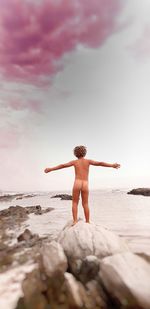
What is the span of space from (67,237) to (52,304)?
2016mm

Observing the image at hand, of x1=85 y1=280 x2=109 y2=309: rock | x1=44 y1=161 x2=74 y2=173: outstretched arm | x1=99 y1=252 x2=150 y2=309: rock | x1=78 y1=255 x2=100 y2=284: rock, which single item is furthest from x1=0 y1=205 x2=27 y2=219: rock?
x1=99 y1=252 x2=150 y2=309: rock

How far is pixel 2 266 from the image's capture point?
8.05m

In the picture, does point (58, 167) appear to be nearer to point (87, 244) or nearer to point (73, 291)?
point (87, 244)

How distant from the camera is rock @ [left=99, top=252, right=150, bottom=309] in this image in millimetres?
5223

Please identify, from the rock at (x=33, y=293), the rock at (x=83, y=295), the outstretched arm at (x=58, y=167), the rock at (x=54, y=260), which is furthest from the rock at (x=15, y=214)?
the rock at (x=83, y=295)

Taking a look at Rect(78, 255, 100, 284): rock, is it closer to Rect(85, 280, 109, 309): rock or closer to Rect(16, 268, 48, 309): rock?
Rect(85, 280, 109, 309): rock

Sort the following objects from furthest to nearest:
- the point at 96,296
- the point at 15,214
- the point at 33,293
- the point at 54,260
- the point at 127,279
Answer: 1. the point at 15,214
2. the point at 54,260
3. the point at 33,293
4. the point at 96,296
5. the point at 127,279

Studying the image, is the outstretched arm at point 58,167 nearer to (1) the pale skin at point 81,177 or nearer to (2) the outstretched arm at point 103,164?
(1) the pale skin at point 81,177

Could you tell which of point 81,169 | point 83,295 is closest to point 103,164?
point 81,169

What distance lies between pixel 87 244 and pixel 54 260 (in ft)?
2.85

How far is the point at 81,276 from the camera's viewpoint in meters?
6.37

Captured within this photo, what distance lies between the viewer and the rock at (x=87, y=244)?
270 inches

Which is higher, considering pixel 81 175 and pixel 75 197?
pixel 81 175

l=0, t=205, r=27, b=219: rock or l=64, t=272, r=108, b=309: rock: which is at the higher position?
l=0, t=205, r=27, b=219: rock
